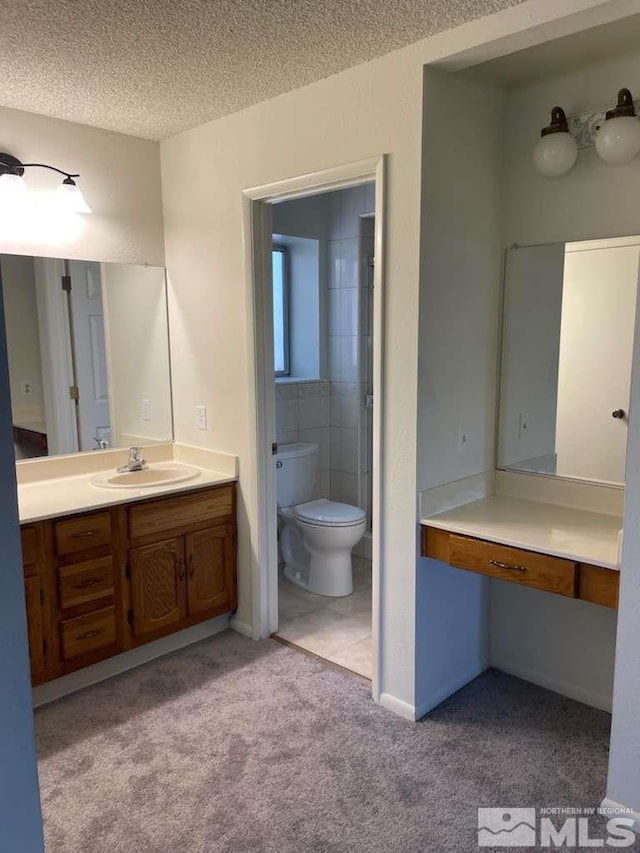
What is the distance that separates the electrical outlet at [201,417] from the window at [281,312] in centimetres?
114

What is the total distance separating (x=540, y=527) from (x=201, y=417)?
1.68 m

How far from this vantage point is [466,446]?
2449 millimetres

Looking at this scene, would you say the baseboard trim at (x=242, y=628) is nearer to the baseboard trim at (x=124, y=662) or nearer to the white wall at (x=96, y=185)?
the baseboard trim at (x=124, y=662)

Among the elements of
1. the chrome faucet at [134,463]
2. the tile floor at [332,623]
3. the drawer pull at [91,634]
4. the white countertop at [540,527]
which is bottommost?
the tile floor at [332,623]

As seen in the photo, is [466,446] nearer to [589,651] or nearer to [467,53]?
[589,651]

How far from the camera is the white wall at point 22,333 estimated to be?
268 cm

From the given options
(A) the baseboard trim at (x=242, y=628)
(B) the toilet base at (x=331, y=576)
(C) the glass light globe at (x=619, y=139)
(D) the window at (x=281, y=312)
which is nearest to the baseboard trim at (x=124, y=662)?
(A) the baseboard trim at (x=242, y=628)

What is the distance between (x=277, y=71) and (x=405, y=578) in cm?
188

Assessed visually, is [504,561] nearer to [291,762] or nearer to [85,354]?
[291,762]

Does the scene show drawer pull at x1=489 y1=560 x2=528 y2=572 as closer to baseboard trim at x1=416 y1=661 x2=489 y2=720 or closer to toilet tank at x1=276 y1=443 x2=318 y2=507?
baseboard trim at x1=416 y1=661 x2=489 y2=720

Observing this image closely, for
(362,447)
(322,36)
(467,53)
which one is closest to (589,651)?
(362,447)

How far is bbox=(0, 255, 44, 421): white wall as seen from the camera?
2684mm

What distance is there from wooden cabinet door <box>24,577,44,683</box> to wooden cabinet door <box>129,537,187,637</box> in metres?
0.39

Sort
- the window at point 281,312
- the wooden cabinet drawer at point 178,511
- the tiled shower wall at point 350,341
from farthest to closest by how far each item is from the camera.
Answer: the window at point 281,312 → the tiled shower wall at point 350,341 → the wooden cabinet drawer at point 178,511
